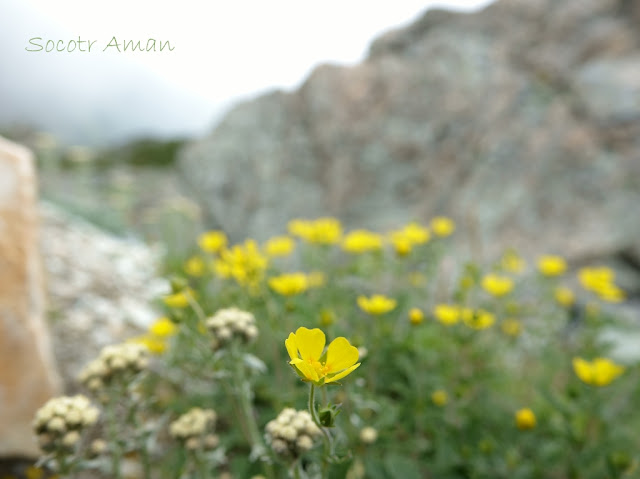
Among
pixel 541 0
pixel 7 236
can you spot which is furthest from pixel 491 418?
pixel 541 0

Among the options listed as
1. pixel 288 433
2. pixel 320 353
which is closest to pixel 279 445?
pixel 288 433

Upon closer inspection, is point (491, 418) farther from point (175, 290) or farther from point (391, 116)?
point (391, 116)

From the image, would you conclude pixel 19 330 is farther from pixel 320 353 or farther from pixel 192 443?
pixel 320 353

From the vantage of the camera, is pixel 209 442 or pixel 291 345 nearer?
pixel 291 345

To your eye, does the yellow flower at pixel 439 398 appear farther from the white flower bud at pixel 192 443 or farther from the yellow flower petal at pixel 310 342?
the yellow flower petal at pixel 310 342

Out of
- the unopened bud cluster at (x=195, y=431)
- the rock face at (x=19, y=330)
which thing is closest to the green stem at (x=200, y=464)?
the unopened bud cluster at (x=195, y=431)

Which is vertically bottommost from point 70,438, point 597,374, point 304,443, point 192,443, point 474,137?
point 597,374
